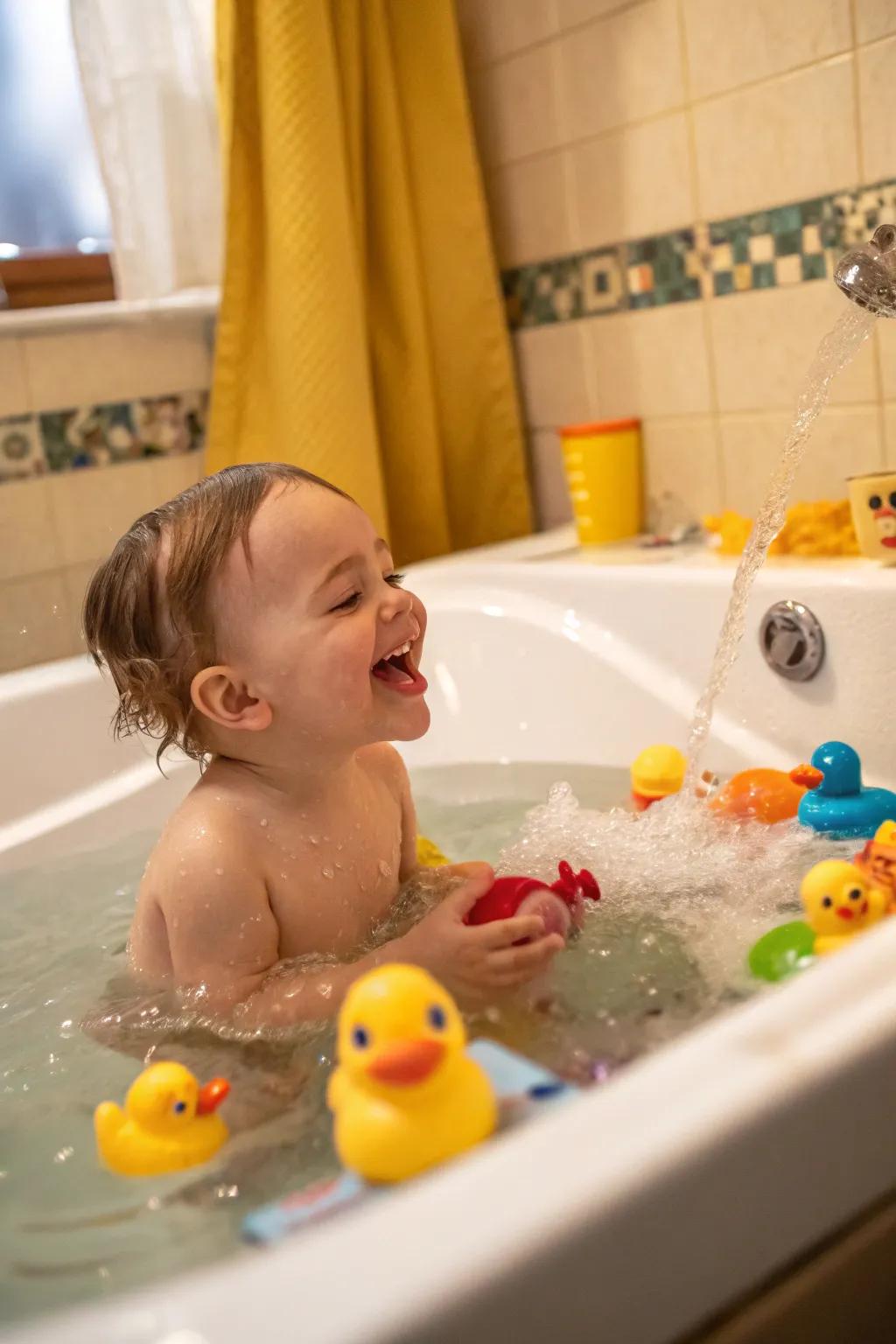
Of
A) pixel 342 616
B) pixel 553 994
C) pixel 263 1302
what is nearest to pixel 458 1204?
Answer: pixel 263 1302

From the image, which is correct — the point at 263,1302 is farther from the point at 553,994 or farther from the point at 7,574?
the point at 7,574

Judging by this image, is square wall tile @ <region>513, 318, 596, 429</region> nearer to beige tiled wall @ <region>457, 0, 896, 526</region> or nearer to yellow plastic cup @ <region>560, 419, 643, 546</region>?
beige tiled wall @ <region>457, 0, 896, 526</region>

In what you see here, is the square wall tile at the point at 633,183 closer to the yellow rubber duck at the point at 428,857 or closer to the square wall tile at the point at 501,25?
the square wall tile at the point at 501,25

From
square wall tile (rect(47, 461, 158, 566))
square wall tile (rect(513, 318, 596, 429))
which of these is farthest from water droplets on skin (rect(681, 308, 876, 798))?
square wall tile (rect(47, 461, 158, 566))

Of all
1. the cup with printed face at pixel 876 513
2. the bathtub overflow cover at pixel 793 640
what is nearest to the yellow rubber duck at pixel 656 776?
the bathtub overflow cover at pixel 793 640

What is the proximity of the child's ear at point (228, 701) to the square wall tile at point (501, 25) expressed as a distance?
1298 millimetres

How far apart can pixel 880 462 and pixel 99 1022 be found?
3.70ft

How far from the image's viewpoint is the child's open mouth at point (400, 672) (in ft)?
3.41

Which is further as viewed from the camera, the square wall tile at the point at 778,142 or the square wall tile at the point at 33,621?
the square wall tile at the point at 33,621

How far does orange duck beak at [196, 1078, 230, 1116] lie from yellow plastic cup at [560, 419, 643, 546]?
4.19ft

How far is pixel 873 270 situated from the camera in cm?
126

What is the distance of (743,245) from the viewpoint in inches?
68.5

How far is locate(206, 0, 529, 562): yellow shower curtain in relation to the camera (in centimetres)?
183

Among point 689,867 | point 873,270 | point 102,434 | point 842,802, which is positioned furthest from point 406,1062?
point 102,434
